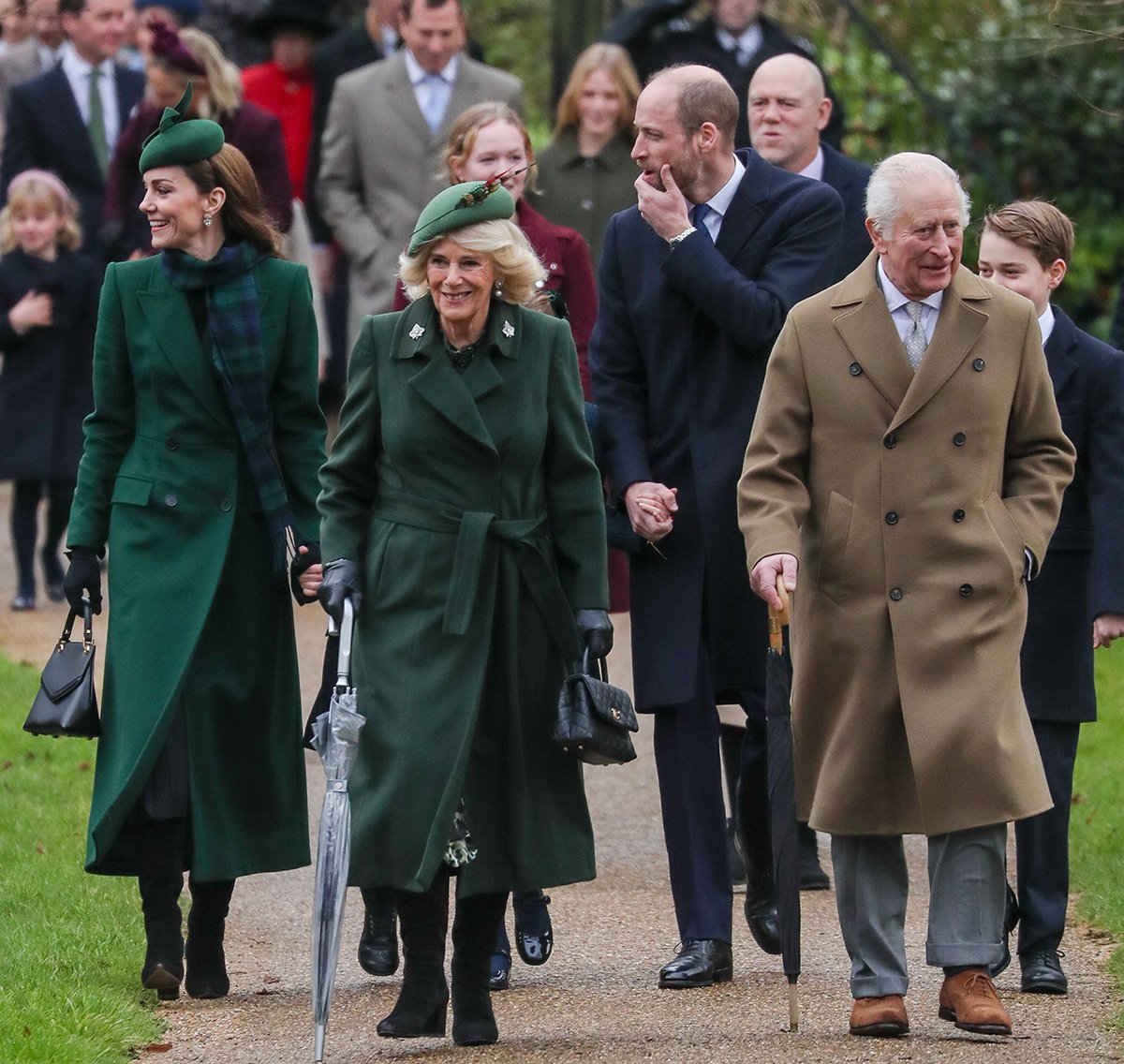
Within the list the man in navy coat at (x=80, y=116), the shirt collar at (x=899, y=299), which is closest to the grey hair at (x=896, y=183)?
the shirt collar at (x=899, y=299)

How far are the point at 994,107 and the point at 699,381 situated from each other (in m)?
9.17

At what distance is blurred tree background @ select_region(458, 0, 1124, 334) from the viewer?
14797mm

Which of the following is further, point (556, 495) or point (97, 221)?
point (97, 221)

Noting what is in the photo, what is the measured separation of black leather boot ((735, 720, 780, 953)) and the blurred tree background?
24.5ft

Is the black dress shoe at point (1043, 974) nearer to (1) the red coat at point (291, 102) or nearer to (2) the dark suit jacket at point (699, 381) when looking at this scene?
(2) the dark suit jacket at point (699, 381)

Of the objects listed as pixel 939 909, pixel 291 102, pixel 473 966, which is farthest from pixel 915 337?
pixel 291 102

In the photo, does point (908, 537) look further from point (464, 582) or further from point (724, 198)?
point (724, 198)

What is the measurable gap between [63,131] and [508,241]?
6.46m

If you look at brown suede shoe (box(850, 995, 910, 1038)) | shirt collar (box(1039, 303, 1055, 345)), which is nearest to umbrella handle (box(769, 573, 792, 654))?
brown suede shoe (box(850, 995, 910, 1038))

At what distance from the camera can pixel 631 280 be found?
6.77 metres

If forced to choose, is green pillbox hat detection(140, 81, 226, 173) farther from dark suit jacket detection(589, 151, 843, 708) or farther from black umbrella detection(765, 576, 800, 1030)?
black umbrella detection(765, 576, 800, 1030)

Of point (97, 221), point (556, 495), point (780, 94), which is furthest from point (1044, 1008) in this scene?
point (97, 221)

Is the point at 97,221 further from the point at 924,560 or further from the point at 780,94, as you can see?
the point at 924,560

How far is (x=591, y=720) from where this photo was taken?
569 centimetres
